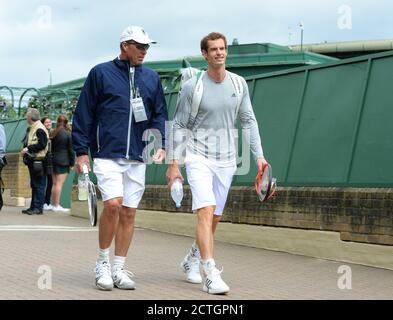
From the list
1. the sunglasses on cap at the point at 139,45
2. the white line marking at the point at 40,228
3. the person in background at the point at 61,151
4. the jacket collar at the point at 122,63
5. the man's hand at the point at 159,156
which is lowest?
the white line marking at the point at 40,228

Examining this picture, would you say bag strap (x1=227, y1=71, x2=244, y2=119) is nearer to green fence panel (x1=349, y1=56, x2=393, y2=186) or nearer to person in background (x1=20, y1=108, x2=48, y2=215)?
green fence panel (x1=349, y1=56, x2=393, y2=186)

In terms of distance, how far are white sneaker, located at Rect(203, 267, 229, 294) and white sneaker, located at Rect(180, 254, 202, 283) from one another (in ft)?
2.25

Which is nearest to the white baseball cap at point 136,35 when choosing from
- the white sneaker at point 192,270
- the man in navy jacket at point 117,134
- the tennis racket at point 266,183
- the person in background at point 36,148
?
the man in navy jacket at point 117,134

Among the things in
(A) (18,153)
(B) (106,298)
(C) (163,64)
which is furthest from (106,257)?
(C) (163,64)

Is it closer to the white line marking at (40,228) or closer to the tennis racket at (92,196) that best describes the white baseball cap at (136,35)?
the tennis racket at (92,196)

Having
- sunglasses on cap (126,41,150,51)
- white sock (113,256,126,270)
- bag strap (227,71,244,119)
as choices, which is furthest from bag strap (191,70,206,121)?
white sock (113,256,126,270)

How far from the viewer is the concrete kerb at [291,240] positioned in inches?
379

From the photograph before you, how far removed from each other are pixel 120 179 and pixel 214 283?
44.4 inches

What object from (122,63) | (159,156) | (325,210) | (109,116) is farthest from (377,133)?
(109,116)

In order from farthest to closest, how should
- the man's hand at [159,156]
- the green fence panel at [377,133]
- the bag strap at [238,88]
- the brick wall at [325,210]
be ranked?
1. the green fence panel at [377,133]
2. the brick wall at [325,210]
3. the bag strap at [238,88]
4. the man's hand at [159,156]

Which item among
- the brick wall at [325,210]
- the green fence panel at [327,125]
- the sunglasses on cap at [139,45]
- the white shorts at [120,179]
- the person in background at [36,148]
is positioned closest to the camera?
the white shorts at [120,179]

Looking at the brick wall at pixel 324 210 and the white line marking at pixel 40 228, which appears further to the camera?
the white line marking at pixel 40 228

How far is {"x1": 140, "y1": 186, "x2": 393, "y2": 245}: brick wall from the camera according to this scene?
9.55 m
